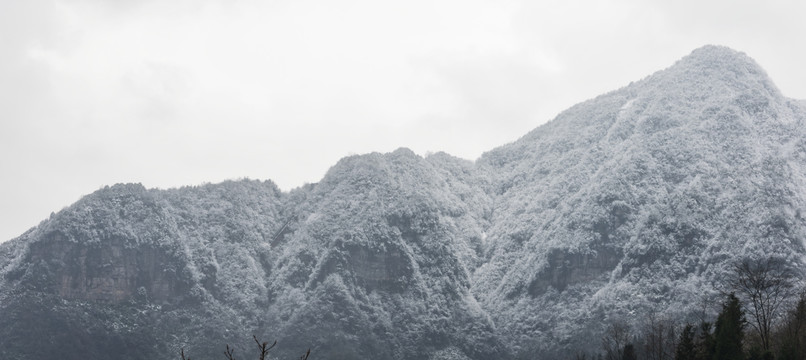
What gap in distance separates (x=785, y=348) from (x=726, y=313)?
9.45 metres

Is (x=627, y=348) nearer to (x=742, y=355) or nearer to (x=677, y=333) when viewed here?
(x=742, y=355)

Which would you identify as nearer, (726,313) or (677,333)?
(726,313)

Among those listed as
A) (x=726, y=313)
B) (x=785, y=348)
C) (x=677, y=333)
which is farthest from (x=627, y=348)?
(x=677, y=333)

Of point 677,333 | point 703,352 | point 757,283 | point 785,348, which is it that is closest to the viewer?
point 785,348

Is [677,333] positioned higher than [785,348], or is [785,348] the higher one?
[677,333]

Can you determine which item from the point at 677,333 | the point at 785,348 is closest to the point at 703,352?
the point at 785,348

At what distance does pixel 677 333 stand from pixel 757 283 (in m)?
91.5

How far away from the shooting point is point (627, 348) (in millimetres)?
115875

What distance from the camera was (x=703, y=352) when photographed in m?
95.2

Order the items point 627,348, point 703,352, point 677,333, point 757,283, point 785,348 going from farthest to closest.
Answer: point 677,333 < point 627,348 < point 757,283 < point 703,352 < point 785,348

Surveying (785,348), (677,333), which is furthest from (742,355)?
(677,333)

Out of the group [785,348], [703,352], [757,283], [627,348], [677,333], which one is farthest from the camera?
[677,333]

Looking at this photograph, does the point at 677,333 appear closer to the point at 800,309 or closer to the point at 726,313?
the point at 800,309

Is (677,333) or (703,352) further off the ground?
(677,333)
